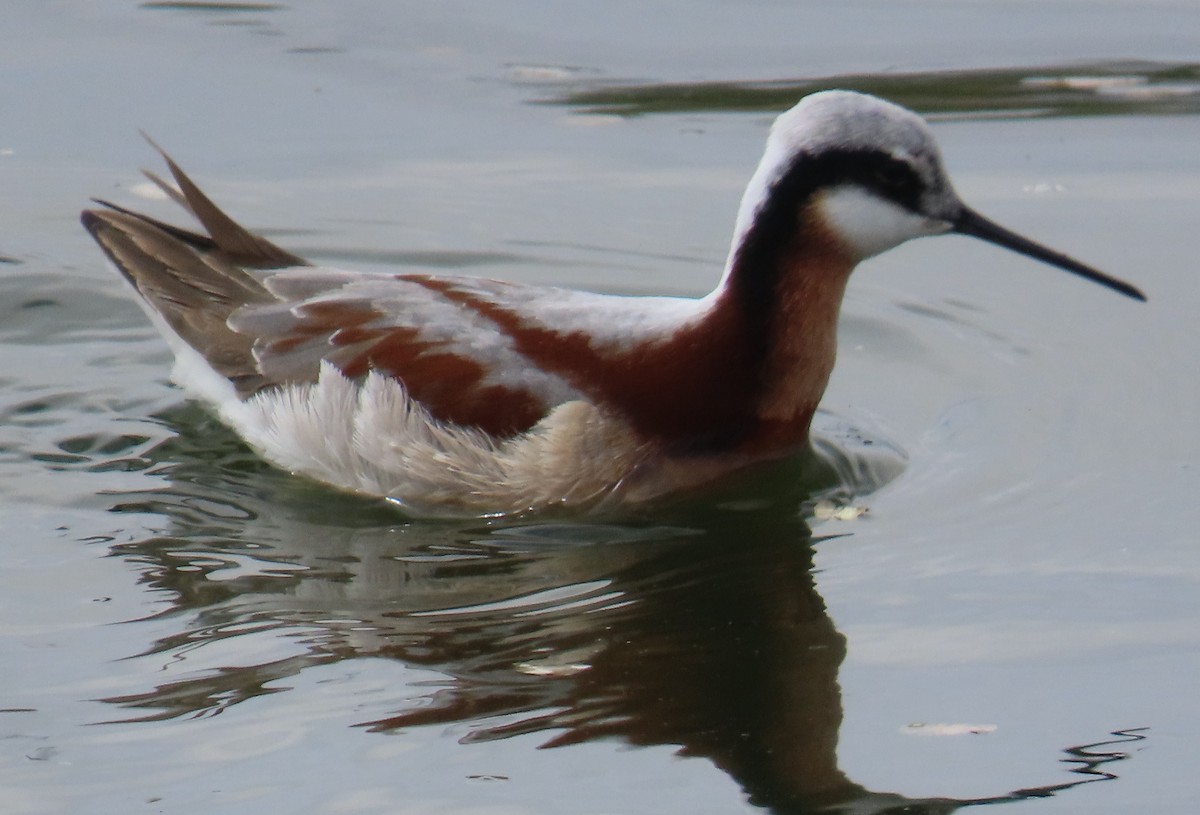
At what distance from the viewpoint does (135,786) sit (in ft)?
16.5

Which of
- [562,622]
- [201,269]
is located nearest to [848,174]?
[562,622]

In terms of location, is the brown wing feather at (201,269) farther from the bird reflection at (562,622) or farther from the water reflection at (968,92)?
the water reflection at (968,92)

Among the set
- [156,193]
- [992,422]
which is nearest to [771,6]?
[156,193]

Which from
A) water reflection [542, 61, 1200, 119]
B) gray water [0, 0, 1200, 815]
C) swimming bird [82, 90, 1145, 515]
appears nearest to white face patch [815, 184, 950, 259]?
swimming bird [82, 90, 1145, 515]

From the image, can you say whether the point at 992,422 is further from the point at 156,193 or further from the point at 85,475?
the point at 156,193

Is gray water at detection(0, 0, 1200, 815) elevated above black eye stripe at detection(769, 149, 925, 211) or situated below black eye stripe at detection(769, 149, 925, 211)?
below

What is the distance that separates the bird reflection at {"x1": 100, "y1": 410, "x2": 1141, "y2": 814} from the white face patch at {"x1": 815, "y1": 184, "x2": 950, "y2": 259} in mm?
1005

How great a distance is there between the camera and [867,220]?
6.97 metres

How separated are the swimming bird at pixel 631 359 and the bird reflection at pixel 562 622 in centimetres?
19

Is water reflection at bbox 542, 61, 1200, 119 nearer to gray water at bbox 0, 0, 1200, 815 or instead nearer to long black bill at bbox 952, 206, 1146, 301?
gray water at bbox 0, 0, 1200, 815

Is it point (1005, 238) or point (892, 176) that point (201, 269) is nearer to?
point (892, 176)

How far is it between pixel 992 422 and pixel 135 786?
4.06 meters

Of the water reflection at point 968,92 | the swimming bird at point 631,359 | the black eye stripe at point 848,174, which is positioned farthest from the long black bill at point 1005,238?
the water reflection at point 968,92

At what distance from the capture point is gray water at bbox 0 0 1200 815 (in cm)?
527
